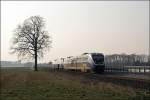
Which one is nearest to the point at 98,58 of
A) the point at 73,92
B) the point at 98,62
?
the point at 98,62

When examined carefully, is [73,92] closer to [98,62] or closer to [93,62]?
[93,62]

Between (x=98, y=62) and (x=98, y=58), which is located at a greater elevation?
(x=98, y=58)

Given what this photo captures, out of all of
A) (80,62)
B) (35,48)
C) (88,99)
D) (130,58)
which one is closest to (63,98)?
(88,99)

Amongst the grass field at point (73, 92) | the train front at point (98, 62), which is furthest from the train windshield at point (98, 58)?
the grass field at point (73, 92)

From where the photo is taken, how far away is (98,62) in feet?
177

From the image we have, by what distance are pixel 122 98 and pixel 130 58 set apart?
323 ft

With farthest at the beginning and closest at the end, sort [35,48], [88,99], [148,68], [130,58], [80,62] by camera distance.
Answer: [130,58]
[35,48]
[80,62]
[148,68]
[88,99]

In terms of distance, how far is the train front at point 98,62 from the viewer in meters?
53.7

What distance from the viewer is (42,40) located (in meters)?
74.4

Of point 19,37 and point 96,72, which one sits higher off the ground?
point 19,37

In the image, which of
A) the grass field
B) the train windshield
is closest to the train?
the train windshield

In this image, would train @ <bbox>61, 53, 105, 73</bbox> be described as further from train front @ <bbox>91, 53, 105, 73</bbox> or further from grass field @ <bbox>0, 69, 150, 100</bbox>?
grass field @ <bbox>0, 69, 150, 100</bbox>

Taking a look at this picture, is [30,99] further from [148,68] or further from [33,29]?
[33,29]

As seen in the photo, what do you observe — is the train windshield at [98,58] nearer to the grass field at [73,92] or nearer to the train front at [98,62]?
the train front at [98,62]
